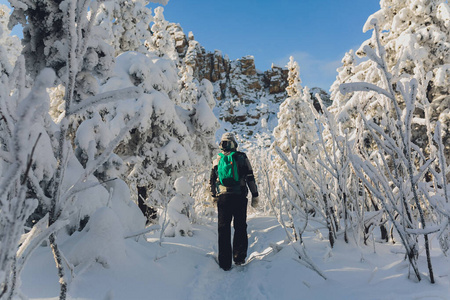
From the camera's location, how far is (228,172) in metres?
4.28

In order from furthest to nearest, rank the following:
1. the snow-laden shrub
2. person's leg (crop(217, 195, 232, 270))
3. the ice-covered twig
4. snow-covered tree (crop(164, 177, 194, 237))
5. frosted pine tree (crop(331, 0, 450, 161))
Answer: frosted pine tree (crop(331, 0, 450, 161))
snow-covered tree (crop(164, 177, 194, 237))
person's leg (crop(217, 195, 232, 270))
the snow-laden shrub
the ice-covered twig

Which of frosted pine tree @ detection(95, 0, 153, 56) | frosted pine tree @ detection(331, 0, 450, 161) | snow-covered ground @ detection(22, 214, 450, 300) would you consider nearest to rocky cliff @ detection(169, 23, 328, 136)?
frosted pine tree @ detection(95, 0, 153, 56)

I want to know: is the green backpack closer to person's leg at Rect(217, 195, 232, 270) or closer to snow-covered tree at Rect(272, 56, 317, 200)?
person's leg at Rect(217, 195, 232, 270)

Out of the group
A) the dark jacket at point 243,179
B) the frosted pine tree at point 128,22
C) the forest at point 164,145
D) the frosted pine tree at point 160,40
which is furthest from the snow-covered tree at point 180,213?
the frosted pine tree at point 160,40

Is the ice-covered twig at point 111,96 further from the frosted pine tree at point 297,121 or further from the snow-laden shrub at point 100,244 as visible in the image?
the frosted pine tree at point 297,121

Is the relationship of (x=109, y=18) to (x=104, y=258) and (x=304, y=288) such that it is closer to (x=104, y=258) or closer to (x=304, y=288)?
(x=104, y=258)

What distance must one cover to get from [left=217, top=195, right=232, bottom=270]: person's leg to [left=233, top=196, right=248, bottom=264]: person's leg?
13 centimetres

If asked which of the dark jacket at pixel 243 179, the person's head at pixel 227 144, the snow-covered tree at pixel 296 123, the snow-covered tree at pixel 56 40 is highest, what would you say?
the snow-covered tree at pixel 296 123

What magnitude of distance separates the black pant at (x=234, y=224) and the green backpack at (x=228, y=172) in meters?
0.21

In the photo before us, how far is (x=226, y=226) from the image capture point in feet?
13.7

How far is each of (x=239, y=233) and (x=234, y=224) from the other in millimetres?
171

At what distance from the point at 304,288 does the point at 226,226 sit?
72.7 inches

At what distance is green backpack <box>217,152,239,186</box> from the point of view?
4270 millimetres

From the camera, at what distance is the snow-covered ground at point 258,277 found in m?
1.94
